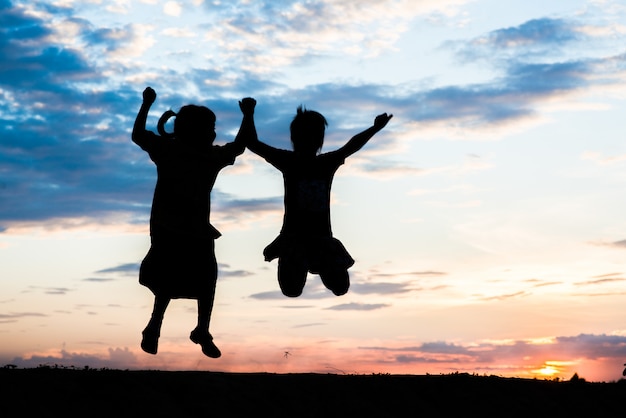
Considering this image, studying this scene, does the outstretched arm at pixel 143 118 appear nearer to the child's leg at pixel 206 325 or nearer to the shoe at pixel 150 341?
the child's leg at pixel 206 325

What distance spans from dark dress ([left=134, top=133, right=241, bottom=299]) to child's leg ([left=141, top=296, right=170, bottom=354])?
0.34 feet

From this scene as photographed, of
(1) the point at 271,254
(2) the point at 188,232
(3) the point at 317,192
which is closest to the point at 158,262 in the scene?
(2) the point at 188,232

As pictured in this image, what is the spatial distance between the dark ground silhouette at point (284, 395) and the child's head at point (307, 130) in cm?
290

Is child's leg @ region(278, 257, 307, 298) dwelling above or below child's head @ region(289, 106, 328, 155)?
below

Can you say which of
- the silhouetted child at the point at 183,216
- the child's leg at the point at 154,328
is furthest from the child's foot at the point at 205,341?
the child's leg at the point at 154,328

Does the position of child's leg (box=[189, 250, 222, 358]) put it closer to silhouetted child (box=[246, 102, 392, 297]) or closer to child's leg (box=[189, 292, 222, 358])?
child's leg (box=[189, 292, 222, 358])

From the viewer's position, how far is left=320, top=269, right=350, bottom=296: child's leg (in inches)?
429

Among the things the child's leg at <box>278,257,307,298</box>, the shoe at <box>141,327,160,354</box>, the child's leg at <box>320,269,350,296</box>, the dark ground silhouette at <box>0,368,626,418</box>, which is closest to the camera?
the dark ground silhouette at <box>0,368,626,418</box>

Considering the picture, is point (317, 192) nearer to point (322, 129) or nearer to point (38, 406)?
point (322, 129)

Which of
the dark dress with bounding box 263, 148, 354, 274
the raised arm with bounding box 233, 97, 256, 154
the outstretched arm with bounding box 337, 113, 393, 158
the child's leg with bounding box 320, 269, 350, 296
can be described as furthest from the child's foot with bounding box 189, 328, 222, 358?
the outstretched arm with bounding box 337, 113, 393, 158

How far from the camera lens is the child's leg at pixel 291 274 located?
35.4ft

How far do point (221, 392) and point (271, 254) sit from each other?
2.31 metres

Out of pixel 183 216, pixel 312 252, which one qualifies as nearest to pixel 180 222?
pixel 183 216

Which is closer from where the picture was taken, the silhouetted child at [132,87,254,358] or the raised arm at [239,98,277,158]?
the silhouetted child at [132,87,254,358]
